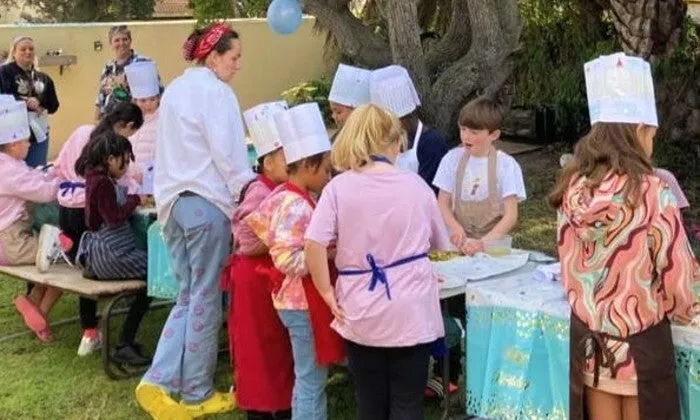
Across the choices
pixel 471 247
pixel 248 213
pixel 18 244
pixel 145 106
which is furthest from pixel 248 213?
pixel 145 106

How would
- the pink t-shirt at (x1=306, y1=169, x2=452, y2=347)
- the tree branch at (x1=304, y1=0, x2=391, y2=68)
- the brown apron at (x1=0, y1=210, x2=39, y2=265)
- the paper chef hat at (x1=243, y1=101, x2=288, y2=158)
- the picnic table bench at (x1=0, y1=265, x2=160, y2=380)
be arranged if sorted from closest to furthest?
1. the pink t-shirt at (x1=306, y1=169, x2=452, y2=347)
2. the paper chef hat at (x1=243, y1=101, x2=288, y2=158)
3. the picnic table bench at (x1=0, y1=265, x2=160, y2=380)
4. the brown apron at (x1=0, y1=210, x2=39, y2=265)
5. the tree branch at (x1=304, y1=0, x2=391, y2=68)

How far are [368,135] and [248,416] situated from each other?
59.7 inches

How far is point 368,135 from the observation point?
3256 millimetres

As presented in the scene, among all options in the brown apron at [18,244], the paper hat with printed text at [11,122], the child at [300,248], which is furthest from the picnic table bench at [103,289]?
the child at [300,248]

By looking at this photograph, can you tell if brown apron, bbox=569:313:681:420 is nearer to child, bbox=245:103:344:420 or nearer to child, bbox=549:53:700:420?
child, bbox=549:53:700:420

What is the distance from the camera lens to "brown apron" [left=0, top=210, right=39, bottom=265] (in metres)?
5.38

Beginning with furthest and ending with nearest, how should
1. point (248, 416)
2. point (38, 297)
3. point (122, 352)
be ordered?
point (38, 297) < point (122, 352) < point (248, 416)

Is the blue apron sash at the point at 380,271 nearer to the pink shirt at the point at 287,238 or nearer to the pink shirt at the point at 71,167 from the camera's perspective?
the pink shirt at the point at 287,238

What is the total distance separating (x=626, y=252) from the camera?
282 centimetres

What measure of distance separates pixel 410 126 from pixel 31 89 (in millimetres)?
4098

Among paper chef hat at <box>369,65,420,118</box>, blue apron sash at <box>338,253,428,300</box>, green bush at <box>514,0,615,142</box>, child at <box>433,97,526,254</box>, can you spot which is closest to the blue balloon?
green bush at <box>514,0,615,142</box>

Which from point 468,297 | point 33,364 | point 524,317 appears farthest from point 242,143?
point 33,364

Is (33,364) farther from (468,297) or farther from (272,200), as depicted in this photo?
(468,297)

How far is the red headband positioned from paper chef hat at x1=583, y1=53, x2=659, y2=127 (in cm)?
179
